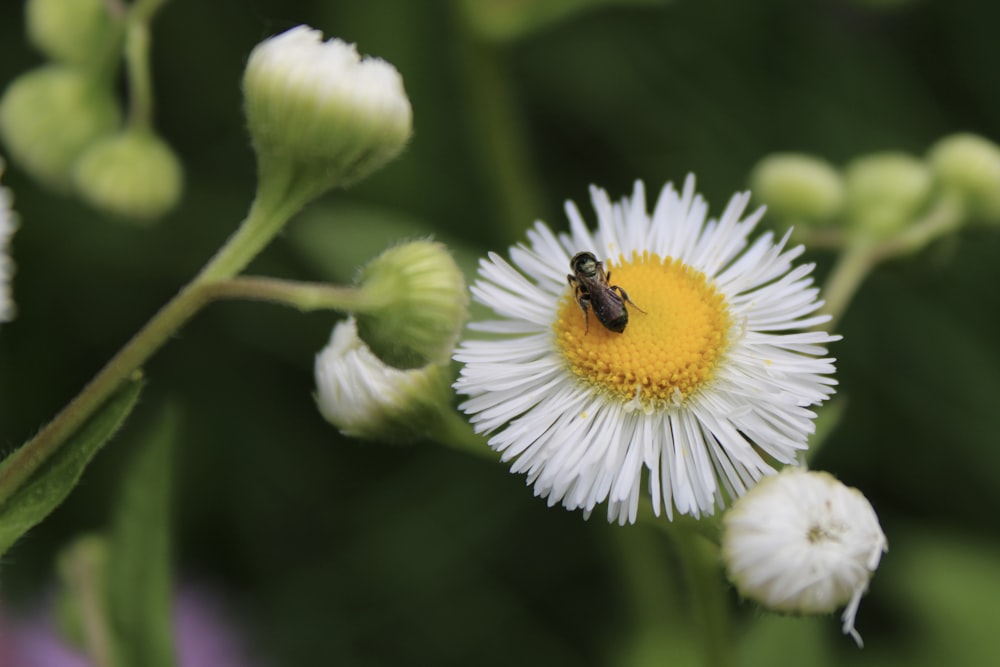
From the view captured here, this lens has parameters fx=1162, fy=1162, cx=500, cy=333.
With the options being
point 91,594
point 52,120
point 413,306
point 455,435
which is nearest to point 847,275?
point 455,435

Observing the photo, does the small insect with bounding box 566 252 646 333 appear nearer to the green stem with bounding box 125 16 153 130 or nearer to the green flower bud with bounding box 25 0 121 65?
the green stem with bounding box 125 16 153 130

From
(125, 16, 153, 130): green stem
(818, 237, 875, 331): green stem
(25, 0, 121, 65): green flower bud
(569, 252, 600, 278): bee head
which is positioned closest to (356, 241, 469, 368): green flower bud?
(569, 252, 600, 278): bee head

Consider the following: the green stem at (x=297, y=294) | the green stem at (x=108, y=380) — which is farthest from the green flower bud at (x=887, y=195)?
the green stem at (x=108, y=380)

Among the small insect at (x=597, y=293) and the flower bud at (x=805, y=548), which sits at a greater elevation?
the small insect at (x=597, y=293)

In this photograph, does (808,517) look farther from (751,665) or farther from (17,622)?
(17,622)

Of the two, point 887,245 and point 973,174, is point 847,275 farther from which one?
point 973,174

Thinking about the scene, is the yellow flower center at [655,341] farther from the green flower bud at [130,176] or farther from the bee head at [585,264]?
the green flower bud at [130,176]
